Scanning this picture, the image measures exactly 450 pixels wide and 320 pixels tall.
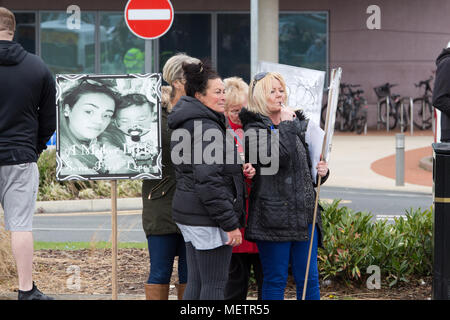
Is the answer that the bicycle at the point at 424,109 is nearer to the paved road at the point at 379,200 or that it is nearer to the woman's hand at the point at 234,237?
the paved road at the point at 379,200

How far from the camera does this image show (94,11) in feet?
85.6

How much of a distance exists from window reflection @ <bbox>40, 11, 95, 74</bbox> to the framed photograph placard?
2155 cm

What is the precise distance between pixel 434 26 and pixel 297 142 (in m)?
21.4

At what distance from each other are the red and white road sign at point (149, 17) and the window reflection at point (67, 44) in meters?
15.8

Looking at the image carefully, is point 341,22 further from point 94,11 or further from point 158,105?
point 158,105

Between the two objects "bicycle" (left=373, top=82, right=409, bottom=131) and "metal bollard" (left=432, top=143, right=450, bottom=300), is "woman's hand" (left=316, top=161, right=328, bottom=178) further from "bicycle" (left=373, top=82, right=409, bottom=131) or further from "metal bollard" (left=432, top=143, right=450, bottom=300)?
"bicycle" (left=373, top=82, right=409, bottom=131)

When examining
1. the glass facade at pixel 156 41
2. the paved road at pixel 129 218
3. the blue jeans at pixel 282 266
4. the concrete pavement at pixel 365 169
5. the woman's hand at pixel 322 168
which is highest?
the glass facade at pixel 156 41

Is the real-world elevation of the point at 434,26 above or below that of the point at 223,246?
above

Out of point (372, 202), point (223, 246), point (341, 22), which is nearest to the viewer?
point (223, 246)

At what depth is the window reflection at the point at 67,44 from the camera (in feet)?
85.9

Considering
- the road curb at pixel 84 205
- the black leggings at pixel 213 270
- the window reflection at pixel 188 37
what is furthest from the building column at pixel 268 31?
the black leggings at pixel 213 270

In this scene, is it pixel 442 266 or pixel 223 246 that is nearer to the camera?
pixel 223 246

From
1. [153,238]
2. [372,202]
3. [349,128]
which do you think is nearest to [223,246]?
[153,238]

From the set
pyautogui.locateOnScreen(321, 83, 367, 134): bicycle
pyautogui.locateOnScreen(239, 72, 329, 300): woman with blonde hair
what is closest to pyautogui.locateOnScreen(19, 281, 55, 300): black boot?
pyautogui.locateOnScreen(239, 72, 329, 300): woman with blonde hair
